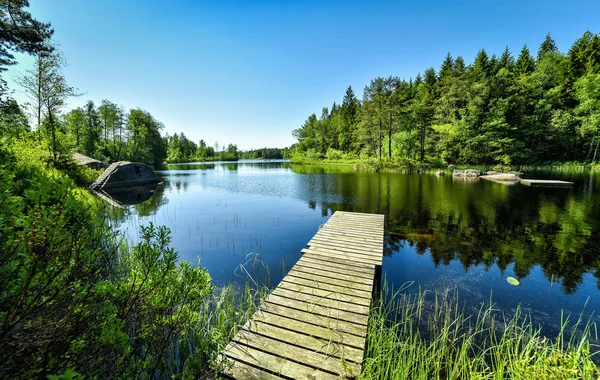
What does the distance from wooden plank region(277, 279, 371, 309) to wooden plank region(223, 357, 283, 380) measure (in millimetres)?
1771

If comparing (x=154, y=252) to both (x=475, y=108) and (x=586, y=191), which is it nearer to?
(x=586, y=191)

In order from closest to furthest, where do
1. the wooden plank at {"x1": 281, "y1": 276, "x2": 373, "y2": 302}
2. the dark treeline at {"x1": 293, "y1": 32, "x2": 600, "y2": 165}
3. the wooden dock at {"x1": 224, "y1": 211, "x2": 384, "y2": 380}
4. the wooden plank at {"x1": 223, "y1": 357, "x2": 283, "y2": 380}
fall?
1. the wooden plank at {"x1": 223, "y1": 357, "x2": 283, "y2": 380}
2. the wooden dock at {"x1": 224, "y1": 211, "x2": 384, "y2": 380}
3. the wooden plank at {"x1": 281, "y1": 276, "x2": 373, "y2": 302}
4. the dark treeline at {"x1": 293, "y1": 32, "x2": 600, "y2": 165}

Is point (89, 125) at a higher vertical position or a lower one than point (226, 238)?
higher

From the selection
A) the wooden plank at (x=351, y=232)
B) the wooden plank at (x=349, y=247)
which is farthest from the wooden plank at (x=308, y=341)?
the wooden plank at (x=351, y=232)

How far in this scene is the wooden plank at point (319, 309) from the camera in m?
3.68

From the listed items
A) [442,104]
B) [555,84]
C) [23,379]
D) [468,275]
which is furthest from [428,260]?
[555,84]

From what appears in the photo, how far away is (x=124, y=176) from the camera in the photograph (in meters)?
23.7

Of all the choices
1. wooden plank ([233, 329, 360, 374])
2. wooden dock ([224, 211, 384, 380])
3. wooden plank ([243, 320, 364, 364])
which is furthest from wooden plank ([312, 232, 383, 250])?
wooden plank ([233, 329, 360, 374])

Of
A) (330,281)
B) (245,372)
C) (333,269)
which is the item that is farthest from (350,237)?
(245,372)

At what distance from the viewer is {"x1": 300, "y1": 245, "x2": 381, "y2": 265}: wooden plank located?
582 centimetres

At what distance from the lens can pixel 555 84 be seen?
35062 millimetres

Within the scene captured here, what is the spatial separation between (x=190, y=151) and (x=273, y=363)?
9993 cm

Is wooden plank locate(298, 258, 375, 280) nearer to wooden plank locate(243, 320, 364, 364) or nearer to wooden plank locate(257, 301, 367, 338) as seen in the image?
wooden plank locate(257, 301, 367, 338)

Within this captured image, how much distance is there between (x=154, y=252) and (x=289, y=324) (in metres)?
A: 2.22
